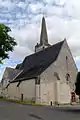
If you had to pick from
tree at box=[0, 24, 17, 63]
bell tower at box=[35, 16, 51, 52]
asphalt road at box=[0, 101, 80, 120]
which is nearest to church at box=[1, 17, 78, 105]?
tree at box=[0, 24, 17, 63]

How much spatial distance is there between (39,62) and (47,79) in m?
8.24

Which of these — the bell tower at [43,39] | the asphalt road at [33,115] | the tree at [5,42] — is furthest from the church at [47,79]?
the asphalt road at [33,115]

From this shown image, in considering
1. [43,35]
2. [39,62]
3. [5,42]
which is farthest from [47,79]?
[43,35]

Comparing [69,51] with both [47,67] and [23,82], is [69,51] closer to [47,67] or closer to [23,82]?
[47,67]

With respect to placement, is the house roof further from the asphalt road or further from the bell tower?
the asphalt road

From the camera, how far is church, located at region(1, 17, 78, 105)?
4741cm

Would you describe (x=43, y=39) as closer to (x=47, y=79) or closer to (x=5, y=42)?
(x=47, y=79)

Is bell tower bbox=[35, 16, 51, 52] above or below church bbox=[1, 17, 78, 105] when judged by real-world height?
above

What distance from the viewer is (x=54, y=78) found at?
4969cm

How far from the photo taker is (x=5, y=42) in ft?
102

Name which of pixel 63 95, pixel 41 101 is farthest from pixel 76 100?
pixel 41 101

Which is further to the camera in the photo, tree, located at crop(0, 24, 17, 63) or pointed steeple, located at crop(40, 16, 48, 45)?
pointed steeple, located at crop(40, 16, 48, 45)

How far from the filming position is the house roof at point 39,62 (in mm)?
50769

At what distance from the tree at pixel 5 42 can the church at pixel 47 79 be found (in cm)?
1636
